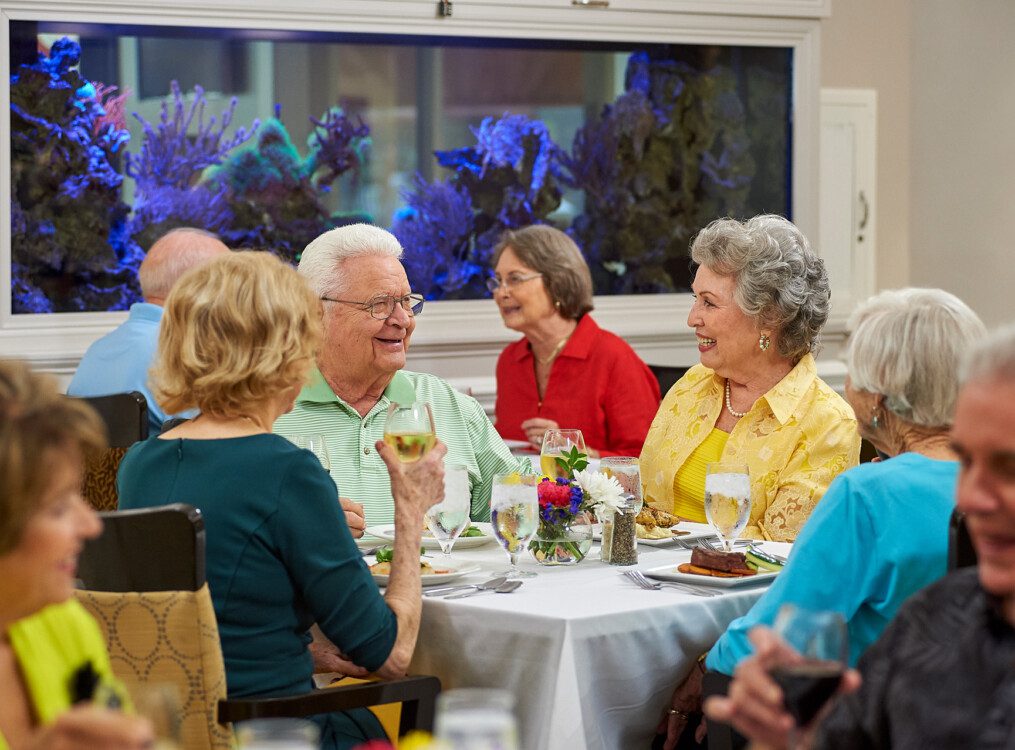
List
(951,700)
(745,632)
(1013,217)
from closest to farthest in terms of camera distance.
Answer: (951,700) < (745,632) < (1013,217)

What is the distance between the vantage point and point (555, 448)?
294cm

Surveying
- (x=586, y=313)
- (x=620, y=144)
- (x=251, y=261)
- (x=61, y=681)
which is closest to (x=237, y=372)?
(x=251, y=261)

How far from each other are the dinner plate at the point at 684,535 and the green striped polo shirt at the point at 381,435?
0.44m

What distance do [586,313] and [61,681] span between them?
3957 millimetres

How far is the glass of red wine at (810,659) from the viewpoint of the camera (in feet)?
4.66

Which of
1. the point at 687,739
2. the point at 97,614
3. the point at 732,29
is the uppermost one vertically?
the point at 732,29

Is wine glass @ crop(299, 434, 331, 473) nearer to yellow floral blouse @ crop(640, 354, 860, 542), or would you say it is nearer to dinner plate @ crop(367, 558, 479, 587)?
dinner plate @ crop(367, 558, 479, 587)

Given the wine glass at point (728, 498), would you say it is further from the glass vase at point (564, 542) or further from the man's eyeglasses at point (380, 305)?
the man's eyeglasses at point (380, 305)

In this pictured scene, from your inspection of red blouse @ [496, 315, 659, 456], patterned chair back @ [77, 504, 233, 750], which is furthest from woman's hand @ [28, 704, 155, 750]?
red blouse @ [496, 315, 659, 456]

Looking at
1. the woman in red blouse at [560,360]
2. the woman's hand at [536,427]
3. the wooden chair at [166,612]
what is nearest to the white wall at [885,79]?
the woman in red blouse at [560,360]

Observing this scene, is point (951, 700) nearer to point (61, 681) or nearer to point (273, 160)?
point (61, 681)

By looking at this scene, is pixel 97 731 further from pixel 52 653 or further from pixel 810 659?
→ pixel 810 659

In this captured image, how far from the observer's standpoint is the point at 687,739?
8.71ft

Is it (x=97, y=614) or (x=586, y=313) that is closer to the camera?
(x=97, y=614)
